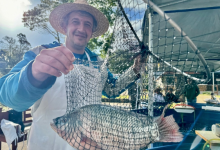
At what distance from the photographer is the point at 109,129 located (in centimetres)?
122

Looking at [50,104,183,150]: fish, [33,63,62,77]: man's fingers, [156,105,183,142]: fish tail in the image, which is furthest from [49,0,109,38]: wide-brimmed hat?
[156,105,183,142]: fish tail

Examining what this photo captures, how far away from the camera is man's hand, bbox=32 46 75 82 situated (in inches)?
34.3

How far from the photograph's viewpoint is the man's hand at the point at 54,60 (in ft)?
2.86

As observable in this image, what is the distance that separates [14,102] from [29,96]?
0.21m

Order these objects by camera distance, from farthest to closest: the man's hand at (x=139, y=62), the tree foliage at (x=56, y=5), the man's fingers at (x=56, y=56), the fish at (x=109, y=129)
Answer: the tree foliage at (x=56, y=5)
the man's hand at (x=139, y=62)
the fish at (x=109, y=129)
the man's fingers at (x=56, y=56)

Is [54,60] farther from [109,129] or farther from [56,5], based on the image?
[56,5]

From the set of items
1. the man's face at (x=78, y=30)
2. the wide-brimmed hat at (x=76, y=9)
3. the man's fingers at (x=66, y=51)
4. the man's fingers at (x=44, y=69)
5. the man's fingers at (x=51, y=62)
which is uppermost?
the wide-brimmed hat at (x=76, y=9)

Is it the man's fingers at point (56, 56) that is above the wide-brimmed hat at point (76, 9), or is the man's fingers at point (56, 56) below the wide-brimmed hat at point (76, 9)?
below

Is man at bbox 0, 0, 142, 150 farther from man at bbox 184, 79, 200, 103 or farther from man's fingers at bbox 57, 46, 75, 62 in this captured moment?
man at bbox 184, 79, 200, 103

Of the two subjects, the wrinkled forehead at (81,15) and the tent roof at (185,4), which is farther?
the tent roof at (185,4)

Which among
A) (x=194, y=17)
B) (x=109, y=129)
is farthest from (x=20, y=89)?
(x=194, y=17)

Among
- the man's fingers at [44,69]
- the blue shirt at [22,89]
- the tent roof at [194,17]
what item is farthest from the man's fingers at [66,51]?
the tent roof at [194,17]

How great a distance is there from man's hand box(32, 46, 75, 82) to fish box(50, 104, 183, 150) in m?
0.48

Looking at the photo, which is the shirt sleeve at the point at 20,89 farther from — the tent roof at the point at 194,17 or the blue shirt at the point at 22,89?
the tent roof at the point at 194,17
